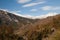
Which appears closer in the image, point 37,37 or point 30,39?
point 37,37

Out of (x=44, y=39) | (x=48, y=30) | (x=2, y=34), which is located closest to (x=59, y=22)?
(x=48, y=30)

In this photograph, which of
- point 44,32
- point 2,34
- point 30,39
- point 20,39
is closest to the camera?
point 44,32

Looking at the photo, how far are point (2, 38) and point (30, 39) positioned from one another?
11634 mm

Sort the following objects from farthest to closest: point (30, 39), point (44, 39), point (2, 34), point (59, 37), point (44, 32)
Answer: point (2, 34), point (30, 39), point (44, 32), point (44, 39), point (59, 37)

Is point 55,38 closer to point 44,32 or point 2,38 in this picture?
point 44,32

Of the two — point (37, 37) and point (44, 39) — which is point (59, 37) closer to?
point (44, 39)

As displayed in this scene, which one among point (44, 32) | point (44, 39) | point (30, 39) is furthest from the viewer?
point (30, 39)

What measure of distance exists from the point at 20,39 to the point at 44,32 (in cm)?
1121

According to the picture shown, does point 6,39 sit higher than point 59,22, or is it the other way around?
point 59,22

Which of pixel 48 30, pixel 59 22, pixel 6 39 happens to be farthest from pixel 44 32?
pixel 6 39

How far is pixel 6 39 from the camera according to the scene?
41.4m

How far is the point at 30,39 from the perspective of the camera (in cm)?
3444

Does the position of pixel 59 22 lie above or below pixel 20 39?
above

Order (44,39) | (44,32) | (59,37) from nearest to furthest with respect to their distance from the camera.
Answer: (59,37)
(44,39)
(44,32)
